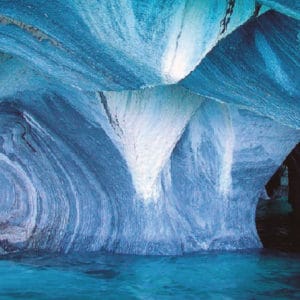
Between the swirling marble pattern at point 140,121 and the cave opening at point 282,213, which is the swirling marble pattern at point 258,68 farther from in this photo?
the cave opening at point 282,213

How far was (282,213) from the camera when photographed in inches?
554

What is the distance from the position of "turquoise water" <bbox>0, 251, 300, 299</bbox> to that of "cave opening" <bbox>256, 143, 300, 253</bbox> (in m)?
1.90

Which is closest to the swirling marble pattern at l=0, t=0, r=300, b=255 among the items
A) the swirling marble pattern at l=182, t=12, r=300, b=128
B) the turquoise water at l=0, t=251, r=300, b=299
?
the swirling marble pattern at l=182, t=12, r=300, b=128

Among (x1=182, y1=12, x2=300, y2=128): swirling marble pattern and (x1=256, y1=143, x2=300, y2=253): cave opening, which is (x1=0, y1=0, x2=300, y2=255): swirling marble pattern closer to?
(x1=182, y1=12, x2=300, y2=128): swirling marble pattern

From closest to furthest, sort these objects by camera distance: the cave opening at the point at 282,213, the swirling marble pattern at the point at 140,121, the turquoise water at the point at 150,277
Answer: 1. the swirling marble pattern at the point at 140,121
2. the turquoise water at the point at 150,277
3. the cave opening at the point at 282,213

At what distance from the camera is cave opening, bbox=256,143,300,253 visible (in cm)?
834

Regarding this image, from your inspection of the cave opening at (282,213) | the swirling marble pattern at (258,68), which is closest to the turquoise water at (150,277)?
the cave opening at (282,213)

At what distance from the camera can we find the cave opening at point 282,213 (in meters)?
8.34

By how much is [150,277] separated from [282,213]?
10.2 meters

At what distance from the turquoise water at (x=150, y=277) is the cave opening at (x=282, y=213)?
1.90 meters

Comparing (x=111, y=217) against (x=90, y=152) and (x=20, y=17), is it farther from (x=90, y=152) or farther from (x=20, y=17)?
(x=20, y=17)

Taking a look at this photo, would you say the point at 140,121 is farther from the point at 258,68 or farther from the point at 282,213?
the point at 282,213

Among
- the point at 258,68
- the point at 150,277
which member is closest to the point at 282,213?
the point at 150,277

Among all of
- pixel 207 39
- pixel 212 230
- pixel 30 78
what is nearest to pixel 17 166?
pixel 30 78
